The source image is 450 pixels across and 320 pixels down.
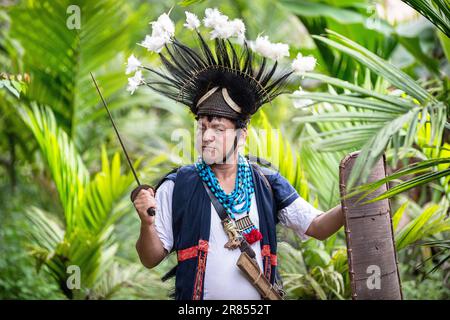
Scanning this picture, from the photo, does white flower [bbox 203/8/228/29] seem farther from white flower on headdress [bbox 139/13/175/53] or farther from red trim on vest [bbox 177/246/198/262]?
red trim on vest [bbox 177/246/198/262]

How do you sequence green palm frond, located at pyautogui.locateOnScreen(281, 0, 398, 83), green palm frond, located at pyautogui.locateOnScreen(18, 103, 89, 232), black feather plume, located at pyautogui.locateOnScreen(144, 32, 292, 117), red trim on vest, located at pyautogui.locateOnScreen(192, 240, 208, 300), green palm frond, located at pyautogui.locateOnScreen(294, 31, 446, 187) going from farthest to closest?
green palm frond, located at pyautogui.locateOnScreen(281, 0, 398, 83) → green palm frond, located at pyautogui.locateOnScreen(18, 103, 89, 232) → black feather plume, located at pyautogui.locateOnScreen(144, 32, 292, 117) → red trim on vest, located at pyautogui.locateOnScreen(192, 240, 208, 300) → green palm frond, located at pyautogui.locateOnScreen(294, 31, 446, 187)

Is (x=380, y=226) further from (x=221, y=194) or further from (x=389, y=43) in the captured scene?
(x=389, y=43)

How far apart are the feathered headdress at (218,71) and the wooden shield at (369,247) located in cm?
48

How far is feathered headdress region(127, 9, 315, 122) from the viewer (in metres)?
3.04

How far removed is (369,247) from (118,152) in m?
3.58

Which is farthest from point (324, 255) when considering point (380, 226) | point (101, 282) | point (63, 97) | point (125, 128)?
point (125, 128)

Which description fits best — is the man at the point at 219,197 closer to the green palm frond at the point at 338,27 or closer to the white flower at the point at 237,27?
the white flower at the point at 237,27

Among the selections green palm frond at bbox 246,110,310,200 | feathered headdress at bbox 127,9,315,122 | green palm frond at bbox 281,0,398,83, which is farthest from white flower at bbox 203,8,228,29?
green palm frond at bbox 281,0,398,83

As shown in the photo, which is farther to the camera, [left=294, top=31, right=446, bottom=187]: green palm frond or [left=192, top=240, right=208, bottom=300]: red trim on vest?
[left=192, top=240, right=208, bottom=300]: red trim on vest

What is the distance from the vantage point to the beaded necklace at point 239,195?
3.01 m

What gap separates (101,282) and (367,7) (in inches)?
122

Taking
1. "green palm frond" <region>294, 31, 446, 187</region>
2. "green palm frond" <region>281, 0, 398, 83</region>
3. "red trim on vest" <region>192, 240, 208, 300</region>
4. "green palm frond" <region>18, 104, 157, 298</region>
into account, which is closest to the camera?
"green palm frond" <region>294, 31, 446, 187</region>

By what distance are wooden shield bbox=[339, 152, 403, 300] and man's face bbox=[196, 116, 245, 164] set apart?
494 mm
